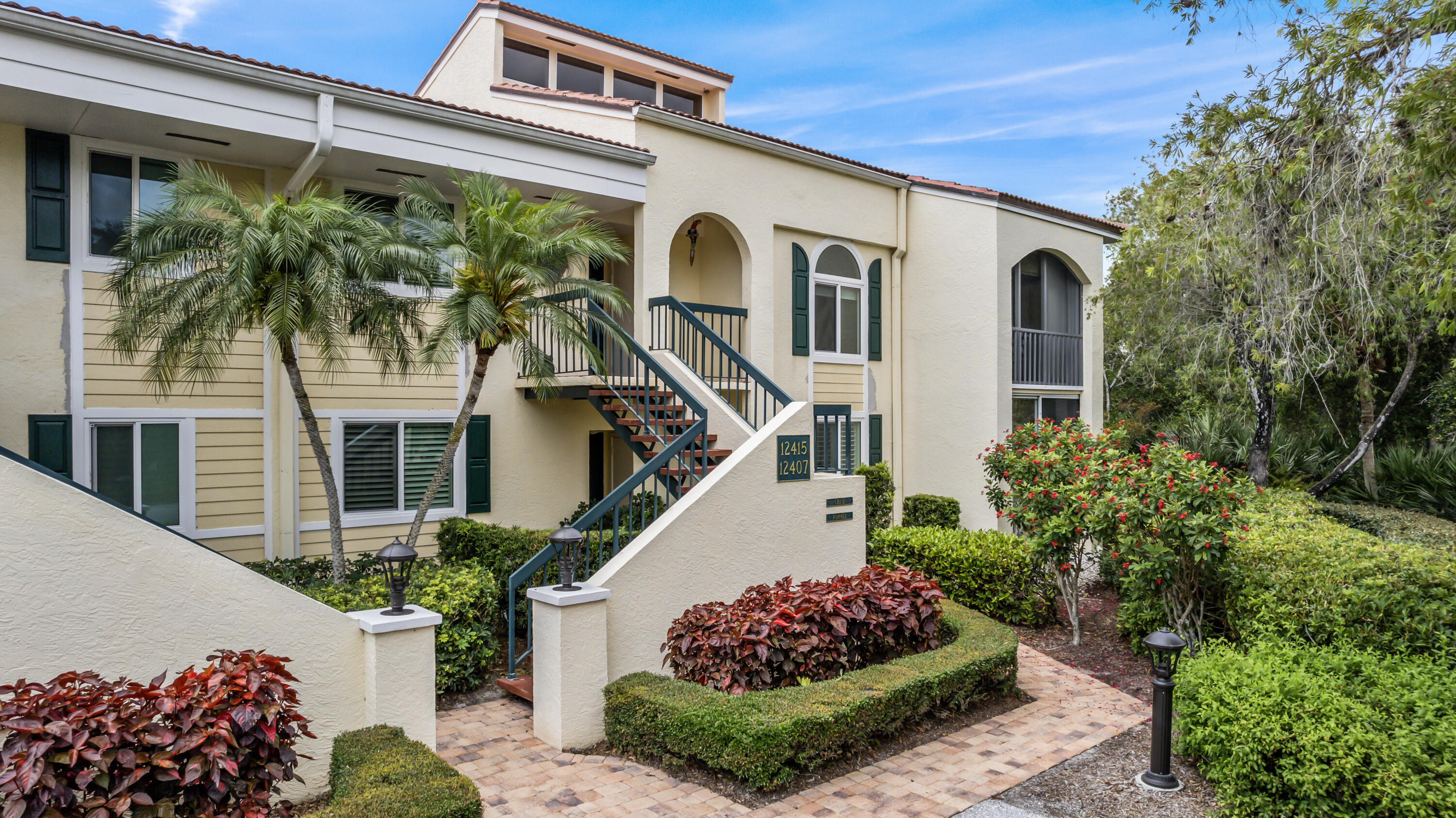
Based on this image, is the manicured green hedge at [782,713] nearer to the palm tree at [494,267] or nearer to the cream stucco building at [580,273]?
the cream stucco building at [580,273]

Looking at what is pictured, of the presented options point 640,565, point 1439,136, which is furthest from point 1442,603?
point 640,565

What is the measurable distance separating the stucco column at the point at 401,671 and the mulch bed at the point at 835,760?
4.41ft

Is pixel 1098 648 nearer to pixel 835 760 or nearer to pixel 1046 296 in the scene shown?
pixel 835 760

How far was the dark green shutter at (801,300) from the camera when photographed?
1358cm

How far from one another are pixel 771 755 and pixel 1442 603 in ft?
16.0

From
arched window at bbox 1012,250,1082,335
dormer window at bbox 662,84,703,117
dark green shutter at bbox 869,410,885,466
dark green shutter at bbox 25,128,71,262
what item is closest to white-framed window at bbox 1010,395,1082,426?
arched window at bbox 1012,250,1082,335

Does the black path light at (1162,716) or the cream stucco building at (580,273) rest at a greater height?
the cream stucco building at (580,273)

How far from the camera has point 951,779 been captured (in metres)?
5.89

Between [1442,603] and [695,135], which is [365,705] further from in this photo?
[695,135]

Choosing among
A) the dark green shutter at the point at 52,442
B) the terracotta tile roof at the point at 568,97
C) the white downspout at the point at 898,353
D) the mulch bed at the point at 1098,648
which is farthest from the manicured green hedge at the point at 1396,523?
the dark green shutter at the point at 52,442

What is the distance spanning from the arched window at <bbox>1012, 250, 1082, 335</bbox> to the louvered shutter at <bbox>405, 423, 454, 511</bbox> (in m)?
9.87

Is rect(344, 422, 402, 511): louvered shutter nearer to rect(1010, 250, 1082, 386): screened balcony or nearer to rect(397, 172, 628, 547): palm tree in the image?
rect(397, 172, 628, 547): palm tree

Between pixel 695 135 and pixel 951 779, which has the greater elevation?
pixel 695 135

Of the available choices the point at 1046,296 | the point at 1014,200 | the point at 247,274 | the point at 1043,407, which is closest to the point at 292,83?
the point at 247,274
